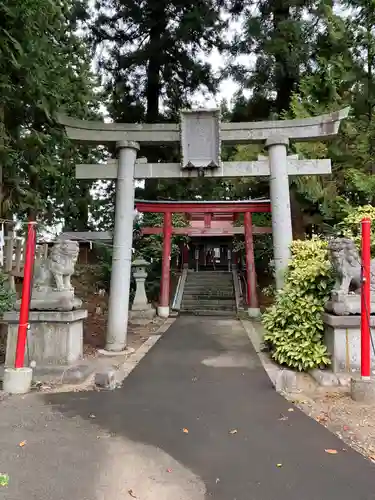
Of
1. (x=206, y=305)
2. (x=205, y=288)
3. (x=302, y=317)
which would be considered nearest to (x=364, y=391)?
(x=302, y=317)

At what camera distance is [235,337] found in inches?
344

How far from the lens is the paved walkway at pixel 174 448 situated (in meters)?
2.56

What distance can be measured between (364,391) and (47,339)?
13.6 feet

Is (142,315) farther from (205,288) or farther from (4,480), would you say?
(4,480)

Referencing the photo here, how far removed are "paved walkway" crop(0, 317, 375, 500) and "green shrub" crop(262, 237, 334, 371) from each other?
2.19 ft

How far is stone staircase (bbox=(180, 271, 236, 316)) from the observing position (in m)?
14.2

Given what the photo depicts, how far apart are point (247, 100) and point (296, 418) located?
468 inches

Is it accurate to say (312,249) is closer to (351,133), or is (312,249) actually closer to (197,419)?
(197,419)

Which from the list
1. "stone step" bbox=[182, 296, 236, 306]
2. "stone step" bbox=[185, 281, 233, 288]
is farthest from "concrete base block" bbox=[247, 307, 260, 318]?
"stone step" bbox=[185, 281, 233, 288]

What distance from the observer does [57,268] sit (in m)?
5.75

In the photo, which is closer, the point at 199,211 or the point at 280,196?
the point at 280,196

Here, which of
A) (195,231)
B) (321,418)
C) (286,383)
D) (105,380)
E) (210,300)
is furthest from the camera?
(210,300)

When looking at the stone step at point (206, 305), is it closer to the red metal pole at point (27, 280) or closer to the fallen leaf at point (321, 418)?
the red metal pole at point (27, 280)

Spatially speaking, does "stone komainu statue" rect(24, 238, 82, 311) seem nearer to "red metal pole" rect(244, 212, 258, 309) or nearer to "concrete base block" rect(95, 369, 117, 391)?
"concrete base block" rect(95, 369, 117, 391)
